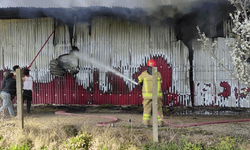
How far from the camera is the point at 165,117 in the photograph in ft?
26.4

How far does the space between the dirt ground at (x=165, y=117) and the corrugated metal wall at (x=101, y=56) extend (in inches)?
12.0

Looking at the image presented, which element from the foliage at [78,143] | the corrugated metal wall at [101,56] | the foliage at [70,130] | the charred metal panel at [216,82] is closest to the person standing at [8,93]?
the corrugated metal wall at [101,56]

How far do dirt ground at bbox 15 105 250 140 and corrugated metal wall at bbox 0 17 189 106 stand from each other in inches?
12.0

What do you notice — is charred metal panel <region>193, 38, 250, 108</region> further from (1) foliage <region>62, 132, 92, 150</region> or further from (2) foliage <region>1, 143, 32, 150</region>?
(2) foliage <region>1, 143, 32, 150</region>

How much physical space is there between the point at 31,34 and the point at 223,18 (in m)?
7.69

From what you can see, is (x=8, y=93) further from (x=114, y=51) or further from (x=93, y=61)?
(x=114, y=51)

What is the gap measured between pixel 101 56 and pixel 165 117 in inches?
138

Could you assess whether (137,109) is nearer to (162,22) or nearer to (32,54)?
(162,22)

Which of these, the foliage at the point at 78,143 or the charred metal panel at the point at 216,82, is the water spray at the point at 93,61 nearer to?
the charred metal panel at the point at 216,82

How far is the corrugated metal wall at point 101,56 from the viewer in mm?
8961

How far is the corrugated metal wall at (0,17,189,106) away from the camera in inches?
353

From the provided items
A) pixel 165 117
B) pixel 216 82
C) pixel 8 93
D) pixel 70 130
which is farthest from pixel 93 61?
pixel 216 82

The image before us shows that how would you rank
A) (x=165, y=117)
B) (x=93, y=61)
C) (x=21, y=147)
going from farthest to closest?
(x=93, y=61) → (x=165, y=117) → (x=21, y=147)

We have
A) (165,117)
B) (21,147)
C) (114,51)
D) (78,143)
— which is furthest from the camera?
(114,51)
